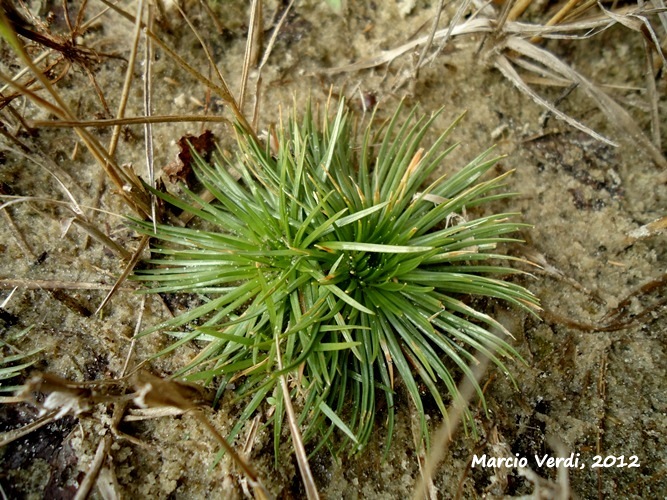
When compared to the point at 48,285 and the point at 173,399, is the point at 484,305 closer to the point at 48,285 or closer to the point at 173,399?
the point at 173,399

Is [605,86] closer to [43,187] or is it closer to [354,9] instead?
[354,9]

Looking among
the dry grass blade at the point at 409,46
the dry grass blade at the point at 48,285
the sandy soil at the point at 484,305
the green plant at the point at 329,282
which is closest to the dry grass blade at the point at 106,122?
the green plant at the point at 329,282

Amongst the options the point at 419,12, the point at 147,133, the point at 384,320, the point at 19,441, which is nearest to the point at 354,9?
the point at 419,12

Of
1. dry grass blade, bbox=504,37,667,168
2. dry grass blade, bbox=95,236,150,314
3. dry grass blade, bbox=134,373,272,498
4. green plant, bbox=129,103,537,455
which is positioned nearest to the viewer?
dry grass blade, bbox=134,373,272,498

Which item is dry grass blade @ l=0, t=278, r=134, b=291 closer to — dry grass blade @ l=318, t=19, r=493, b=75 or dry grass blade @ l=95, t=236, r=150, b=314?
dry grass blade @ l=95, t=236, r=150, b=314

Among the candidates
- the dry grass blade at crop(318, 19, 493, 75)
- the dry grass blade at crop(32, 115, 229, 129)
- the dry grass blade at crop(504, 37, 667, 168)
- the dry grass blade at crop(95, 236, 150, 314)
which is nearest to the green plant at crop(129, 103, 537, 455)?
the dry grass blade at crop(95, 236, 150, 314)

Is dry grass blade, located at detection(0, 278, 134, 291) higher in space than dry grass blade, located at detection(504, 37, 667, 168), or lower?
lower
